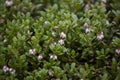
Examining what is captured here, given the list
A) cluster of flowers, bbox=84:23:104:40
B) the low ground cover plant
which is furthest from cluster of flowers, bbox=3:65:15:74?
cluster of flowers, bbox=84:23:104:40

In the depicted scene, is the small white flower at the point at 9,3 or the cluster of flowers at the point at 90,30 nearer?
the cluster of flowers at the point at 90,30

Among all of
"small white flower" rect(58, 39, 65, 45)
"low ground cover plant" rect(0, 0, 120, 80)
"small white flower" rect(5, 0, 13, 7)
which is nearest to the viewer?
"low ground cover plant" rect(0, 0, 120, 80)

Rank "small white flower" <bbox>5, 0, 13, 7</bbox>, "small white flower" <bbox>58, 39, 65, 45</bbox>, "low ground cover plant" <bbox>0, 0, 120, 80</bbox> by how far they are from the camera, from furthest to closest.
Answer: "small white flower" <bbox>5, 0, 13, 7</bbox> → "small white flower" <bbox>58, 39, 65, 45</bbox> → "low ground cover plant" <bbox>0, 0, 120, 80</bbox>

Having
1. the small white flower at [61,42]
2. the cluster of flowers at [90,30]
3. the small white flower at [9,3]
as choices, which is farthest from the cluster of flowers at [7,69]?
the small white flower at [9,3]

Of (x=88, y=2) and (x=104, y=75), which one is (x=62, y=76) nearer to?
(x=104, y=75)

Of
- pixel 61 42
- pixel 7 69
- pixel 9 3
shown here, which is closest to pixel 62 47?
pixel 61 42

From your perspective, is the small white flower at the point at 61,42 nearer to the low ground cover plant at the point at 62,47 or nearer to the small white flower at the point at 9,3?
the low ground cover plant at the point at 62,47

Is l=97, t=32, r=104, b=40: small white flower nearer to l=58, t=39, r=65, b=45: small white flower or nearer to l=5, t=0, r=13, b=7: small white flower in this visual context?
l=58, t=39, r=65, b=45: small white flower


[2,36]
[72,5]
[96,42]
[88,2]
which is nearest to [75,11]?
[72,5]
